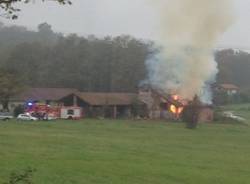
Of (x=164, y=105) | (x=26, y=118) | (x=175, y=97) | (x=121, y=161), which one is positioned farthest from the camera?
(x=175, y=97)

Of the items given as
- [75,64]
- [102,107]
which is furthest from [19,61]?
[102,107]

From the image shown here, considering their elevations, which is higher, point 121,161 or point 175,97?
point 175,97

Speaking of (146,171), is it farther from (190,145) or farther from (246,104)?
(246,104)

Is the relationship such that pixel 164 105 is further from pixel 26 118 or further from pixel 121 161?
pixel 121 161

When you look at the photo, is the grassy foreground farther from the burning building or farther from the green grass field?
the burning building

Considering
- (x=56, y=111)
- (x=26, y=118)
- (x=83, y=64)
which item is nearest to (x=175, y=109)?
(x=56, y=111)

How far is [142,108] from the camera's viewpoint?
7969cm

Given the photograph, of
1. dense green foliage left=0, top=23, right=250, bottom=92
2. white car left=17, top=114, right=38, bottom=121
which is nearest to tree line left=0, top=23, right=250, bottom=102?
dense green foliage left=0, top=23, right=250, bottom=92

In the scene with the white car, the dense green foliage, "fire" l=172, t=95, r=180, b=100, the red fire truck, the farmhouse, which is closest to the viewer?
the white car

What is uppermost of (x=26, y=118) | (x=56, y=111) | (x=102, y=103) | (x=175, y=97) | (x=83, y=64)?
(x=83, y=64)

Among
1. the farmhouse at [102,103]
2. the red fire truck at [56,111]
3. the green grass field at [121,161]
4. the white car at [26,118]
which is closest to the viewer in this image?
the green grass field at [121,161]

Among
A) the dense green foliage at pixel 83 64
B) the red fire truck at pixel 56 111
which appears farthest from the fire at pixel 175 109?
the red fire truck at pixel 56 111

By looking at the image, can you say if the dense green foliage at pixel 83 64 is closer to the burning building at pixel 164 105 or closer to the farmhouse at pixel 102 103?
the burning building at pixel 164 105

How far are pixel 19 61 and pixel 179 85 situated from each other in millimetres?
27540
